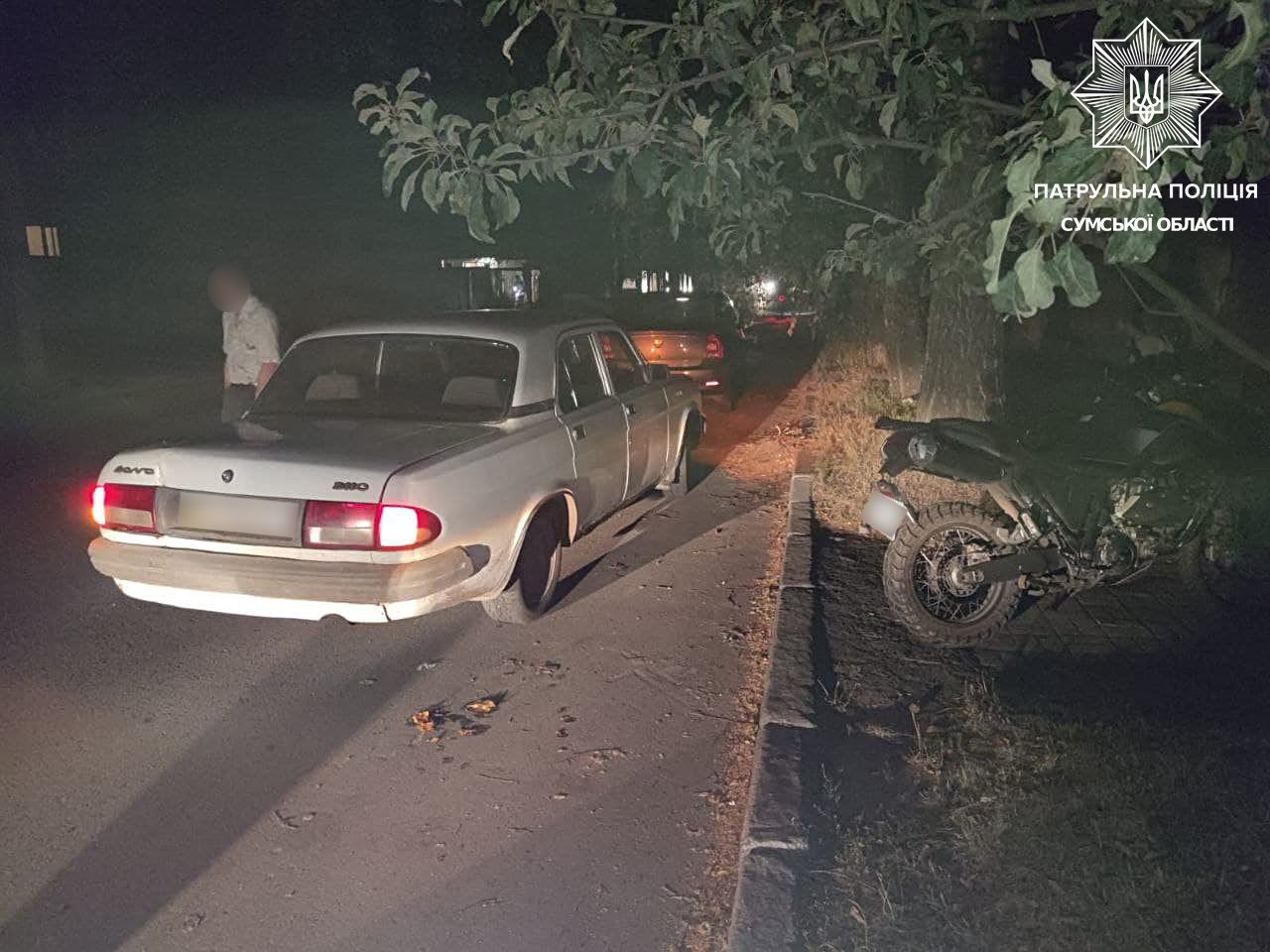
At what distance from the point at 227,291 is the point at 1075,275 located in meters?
6.47

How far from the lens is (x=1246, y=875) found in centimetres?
321

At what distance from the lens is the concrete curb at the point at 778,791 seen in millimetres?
3023

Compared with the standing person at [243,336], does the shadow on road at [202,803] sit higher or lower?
lower

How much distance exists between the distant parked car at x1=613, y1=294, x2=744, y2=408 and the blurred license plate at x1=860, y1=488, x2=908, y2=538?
700 centimetres

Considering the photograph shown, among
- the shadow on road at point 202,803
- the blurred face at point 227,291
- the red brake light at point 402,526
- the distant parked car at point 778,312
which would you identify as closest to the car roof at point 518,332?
the red brake light at point 402,526

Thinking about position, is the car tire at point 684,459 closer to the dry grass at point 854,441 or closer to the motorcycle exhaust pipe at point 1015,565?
the dry grass at point 854,441

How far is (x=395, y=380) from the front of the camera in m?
5.71

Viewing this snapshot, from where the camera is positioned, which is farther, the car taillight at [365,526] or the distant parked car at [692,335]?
the distant parked car at [692,335]

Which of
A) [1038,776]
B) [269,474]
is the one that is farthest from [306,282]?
[1038,776]

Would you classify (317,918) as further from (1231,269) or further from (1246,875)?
(1231,269)

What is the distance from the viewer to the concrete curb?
9.92ft

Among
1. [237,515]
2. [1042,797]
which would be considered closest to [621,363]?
[237,515]

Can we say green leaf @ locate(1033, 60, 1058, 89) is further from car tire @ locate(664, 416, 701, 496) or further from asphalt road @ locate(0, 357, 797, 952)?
car tire @ locate(664, 416, 701, 496)

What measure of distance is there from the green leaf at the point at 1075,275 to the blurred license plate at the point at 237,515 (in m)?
3.36
